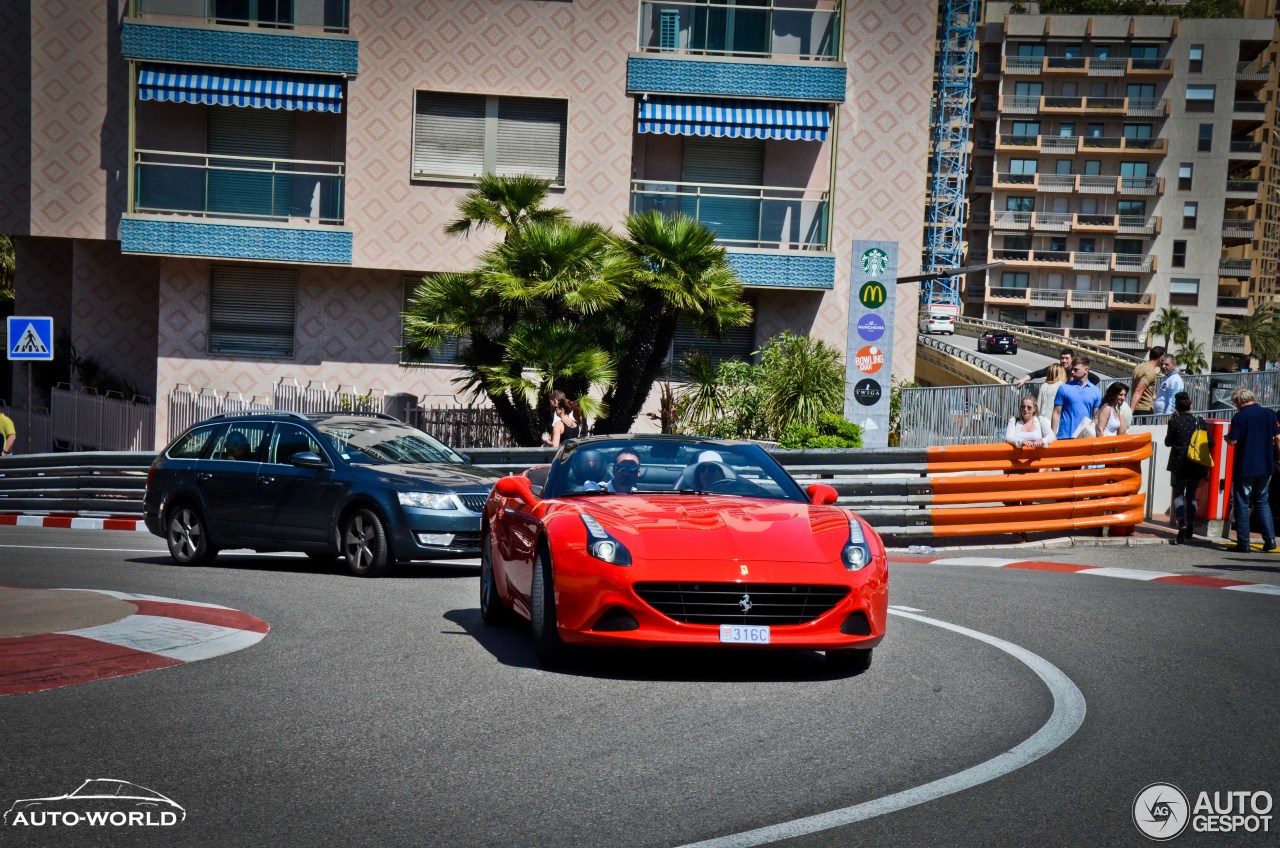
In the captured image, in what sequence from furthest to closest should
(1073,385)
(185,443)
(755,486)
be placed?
(1073,385), (185,443), (755,486)

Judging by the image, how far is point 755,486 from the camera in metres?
9.20

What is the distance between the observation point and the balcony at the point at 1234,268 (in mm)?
101438

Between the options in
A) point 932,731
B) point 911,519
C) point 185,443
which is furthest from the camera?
point 911,519

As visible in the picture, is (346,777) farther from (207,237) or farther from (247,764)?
(207,237)

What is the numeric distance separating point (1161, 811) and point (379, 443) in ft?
33.6

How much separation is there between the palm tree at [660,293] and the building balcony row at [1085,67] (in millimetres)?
86152

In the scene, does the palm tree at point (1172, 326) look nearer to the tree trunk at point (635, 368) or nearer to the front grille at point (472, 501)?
the tree trunk at point (635, 368)

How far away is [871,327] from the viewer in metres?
18.7

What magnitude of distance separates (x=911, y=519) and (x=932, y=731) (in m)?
10.7

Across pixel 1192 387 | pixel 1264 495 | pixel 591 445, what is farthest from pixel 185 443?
pixel 1192 387

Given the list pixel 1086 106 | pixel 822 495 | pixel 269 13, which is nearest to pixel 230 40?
pixel 269 13

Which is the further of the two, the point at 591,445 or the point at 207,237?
the point at 207,237

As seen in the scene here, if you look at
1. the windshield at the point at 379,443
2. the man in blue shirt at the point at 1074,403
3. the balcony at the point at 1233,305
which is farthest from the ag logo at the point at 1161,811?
the balcony at the point at 1233,305

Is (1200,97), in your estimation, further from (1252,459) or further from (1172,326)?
(1252,459)
